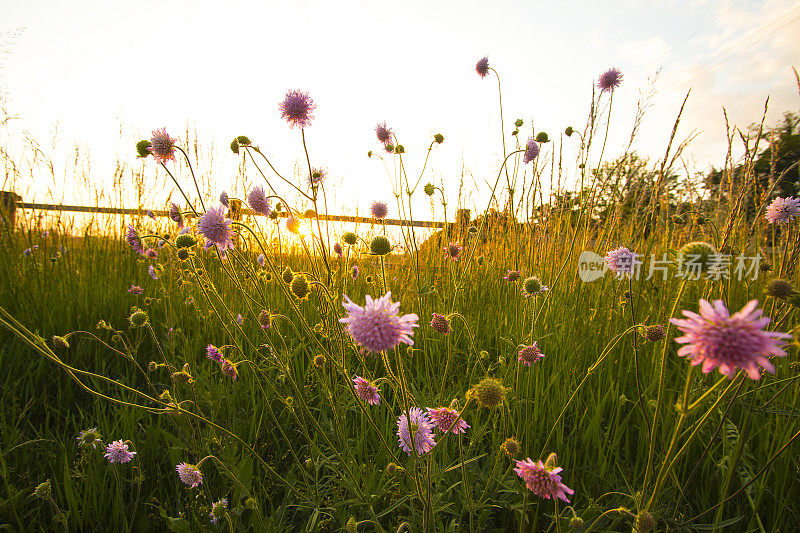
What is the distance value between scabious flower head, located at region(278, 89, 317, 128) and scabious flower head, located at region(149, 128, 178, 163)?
45 centimetres

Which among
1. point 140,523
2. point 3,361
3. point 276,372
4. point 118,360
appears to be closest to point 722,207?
point 276,372

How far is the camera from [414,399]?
4.82ft

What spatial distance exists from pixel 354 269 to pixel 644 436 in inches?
78.4

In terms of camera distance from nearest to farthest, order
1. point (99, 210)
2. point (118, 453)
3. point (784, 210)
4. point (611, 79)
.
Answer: point (118, 453) < point (784, 210) < point (611, 79) < point (99, 210)

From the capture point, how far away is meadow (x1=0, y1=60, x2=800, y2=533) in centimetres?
91

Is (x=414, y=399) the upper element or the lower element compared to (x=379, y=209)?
lower

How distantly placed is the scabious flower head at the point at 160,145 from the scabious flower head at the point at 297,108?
45 centimetres

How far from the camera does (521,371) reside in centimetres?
169

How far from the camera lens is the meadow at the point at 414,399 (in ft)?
2.97

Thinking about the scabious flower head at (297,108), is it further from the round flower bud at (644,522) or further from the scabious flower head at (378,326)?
the round flower bud at (644,522)

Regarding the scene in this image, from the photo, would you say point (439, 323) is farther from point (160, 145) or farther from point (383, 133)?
point (383, 133)

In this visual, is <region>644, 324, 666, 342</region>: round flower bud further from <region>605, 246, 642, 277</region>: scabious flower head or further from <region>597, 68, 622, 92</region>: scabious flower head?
<region>597, 68, 622, 92</region>: scabious flower head

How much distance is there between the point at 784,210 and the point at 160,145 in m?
2.71

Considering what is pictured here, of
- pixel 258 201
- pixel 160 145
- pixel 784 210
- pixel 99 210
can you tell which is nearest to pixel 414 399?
pixel 258 201
